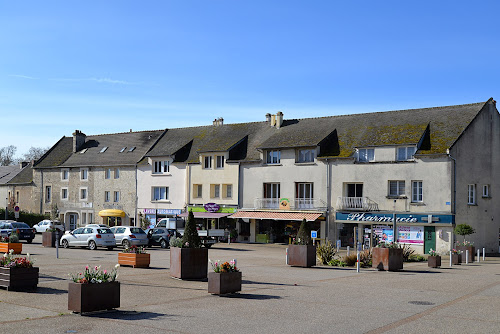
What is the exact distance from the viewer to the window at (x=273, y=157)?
148 feet

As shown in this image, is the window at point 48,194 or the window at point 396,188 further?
the window at point 48,194

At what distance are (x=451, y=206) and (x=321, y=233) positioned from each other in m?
9.89

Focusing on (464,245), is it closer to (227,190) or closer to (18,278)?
(227,190)

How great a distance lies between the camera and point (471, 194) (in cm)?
3931

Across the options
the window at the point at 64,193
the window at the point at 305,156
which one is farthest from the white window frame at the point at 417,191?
the window at the point at 64,193

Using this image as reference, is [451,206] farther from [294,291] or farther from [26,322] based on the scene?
[26,322]

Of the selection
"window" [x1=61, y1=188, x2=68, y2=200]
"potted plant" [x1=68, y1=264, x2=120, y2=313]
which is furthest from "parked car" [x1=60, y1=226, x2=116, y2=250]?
"window" [x1=61, y1=188, x2=68, y2=200]

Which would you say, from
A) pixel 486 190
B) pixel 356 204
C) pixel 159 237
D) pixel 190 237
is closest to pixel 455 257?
pixel 356 204

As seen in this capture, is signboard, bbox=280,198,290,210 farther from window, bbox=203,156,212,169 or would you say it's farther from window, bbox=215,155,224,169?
window, bbox=203,156,212,169

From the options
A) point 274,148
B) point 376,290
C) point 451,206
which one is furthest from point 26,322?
point 274,148

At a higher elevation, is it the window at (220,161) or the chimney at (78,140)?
the chimney at (78,140)

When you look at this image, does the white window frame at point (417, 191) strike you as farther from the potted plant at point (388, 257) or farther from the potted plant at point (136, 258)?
A: the potted plant at point (136, 258)

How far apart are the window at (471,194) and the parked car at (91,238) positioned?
2373 centimetres

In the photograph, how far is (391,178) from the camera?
3944 centimetres
